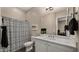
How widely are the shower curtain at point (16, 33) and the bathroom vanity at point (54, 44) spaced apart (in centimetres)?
15

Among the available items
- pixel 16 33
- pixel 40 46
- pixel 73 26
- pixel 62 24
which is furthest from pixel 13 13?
pixel 73 26

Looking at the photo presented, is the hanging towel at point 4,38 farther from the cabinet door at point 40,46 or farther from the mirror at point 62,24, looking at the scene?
the mirror at point 62,24

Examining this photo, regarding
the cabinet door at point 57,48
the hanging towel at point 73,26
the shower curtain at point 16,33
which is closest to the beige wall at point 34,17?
the shower curtain at point 16,33

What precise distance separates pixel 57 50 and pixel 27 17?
2.25ft

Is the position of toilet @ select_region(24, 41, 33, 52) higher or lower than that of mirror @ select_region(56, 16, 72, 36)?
lower

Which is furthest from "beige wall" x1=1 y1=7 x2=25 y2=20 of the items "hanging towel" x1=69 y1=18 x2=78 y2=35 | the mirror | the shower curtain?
"hanging towel" x1=69 y1=18 x2=78 y2=35

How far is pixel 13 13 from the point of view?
1.18 meters

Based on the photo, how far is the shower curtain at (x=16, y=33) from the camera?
3.78ft

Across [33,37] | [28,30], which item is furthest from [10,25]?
[33,37]

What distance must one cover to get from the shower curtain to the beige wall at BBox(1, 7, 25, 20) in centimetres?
6

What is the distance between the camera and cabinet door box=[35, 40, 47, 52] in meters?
1.19

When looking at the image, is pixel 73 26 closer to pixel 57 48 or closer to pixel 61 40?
pixel 61 40

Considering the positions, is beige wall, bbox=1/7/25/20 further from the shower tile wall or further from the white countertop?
the white countertop
